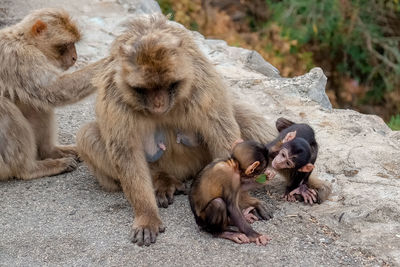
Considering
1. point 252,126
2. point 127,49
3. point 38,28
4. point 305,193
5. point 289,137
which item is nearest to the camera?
point 127,49

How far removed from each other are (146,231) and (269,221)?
2.71 ft

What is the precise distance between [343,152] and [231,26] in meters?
5.25

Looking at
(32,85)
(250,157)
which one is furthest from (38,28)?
(250,157)

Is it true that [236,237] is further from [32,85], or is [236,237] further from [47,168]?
[32,85]

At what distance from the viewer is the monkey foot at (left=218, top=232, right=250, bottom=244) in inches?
165

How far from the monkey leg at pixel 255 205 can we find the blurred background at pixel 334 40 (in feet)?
16.4

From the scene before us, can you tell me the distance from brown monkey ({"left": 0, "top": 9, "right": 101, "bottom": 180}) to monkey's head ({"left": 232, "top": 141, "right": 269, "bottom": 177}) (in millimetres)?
1530

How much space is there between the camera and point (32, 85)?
525cm

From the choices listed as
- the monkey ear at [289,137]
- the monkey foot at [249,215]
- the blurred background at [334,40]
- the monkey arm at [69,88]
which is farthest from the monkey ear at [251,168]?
the blurred background at [334,40]

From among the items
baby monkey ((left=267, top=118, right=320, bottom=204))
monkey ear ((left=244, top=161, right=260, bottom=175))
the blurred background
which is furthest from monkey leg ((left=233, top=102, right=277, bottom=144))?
the blurred background

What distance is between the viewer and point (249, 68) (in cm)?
743

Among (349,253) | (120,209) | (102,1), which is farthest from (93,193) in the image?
(102,1)

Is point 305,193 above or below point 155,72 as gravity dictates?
below

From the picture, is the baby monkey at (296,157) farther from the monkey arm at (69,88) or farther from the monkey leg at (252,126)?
the monkey arm at (69,88)
